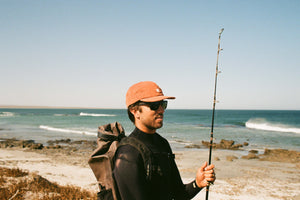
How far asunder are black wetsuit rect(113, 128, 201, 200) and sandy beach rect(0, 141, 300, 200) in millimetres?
6742

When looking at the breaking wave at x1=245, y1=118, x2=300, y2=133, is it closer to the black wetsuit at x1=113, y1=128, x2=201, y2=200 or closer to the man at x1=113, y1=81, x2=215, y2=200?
the man at x1=113, y1=81, x2=215, y2=200

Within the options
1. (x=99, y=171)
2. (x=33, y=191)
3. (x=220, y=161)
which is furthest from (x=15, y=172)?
(x=220, y=161)

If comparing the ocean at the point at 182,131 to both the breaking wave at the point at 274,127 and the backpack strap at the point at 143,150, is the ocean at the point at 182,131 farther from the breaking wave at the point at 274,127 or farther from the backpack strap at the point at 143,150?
the backpack strap at the point at 143,150

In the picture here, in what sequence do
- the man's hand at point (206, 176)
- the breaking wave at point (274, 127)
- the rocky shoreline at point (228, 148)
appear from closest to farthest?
the man's hand at point (206, 176) → the rocky shoreline at point (228, 148) → the breaking wave at point (274, 127)

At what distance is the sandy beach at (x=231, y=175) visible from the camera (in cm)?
985

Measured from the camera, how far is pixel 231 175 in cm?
1367

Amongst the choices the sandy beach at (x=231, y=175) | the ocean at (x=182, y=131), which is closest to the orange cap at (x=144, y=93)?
the ocean at (x=182, y=131)

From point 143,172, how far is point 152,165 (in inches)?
5.0

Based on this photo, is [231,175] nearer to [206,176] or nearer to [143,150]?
[206,176]

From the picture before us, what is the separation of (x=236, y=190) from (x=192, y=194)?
9.16 metres

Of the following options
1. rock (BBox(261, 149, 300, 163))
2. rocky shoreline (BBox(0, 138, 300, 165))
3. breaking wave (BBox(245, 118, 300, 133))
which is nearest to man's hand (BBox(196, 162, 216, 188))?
rocky shoreline (BBox(0, 138, 300, 165))

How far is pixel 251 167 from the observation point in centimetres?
1599

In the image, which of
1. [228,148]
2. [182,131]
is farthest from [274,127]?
[228,148]

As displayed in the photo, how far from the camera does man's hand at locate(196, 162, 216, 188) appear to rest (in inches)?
91.2
